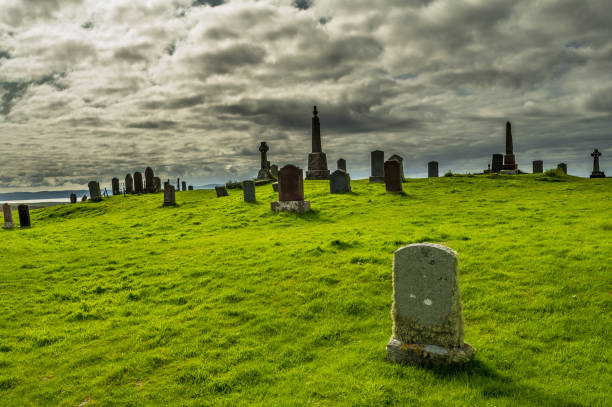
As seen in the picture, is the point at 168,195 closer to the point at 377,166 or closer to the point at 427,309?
the point at 377,166

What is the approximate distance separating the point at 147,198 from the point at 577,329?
36138 millimetres

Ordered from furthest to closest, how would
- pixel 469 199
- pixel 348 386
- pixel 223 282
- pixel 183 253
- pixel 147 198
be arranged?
pixel 147 198
pixel 469 199
pixel 183 253
pixel 223 282
pixel 348 386

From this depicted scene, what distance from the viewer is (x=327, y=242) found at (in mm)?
11898

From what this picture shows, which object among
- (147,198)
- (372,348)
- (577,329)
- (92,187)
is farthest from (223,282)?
(92,187)

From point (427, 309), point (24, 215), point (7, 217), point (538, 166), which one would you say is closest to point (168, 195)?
point (24, 215)

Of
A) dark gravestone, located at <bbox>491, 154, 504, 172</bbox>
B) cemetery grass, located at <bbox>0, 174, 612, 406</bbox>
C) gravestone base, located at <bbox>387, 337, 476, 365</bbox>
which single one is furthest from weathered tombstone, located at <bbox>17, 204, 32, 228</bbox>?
dark gravestone, located at <bbox>491, 154, 504, 172</bbox>

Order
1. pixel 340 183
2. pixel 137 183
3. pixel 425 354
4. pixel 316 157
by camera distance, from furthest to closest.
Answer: pixel 137 183
pixel 316 157
pixel 340 183
pixel 425 354

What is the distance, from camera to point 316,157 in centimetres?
3494

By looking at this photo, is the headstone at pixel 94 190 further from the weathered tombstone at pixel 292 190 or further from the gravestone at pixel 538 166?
the gravestone at pixel 538 166

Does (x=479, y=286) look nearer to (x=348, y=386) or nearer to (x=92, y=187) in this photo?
(x=348, y=386)

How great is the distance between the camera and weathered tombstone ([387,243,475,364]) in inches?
198

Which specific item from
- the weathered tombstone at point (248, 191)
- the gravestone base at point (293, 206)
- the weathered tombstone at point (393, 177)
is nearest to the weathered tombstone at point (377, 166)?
the weathered tombstone at point (393, 177)

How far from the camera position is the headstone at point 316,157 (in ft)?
114

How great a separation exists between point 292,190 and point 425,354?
14454mm
